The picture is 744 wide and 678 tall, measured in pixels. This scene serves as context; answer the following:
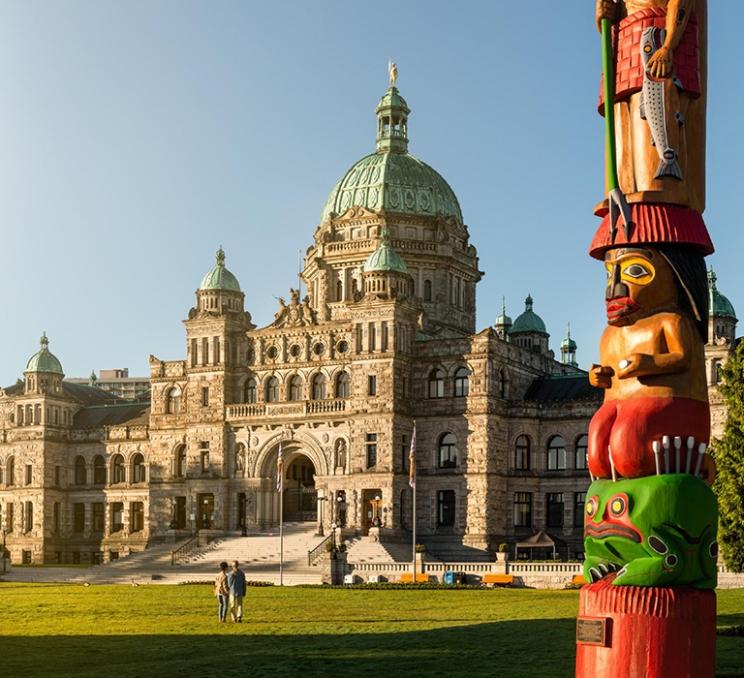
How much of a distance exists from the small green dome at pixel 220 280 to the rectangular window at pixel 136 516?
18.6 m

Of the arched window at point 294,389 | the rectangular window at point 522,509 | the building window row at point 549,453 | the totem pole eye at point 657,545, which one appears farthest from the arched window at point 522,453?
the totem pole eye at point 657,545

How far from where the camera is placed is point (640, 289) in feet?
71.4

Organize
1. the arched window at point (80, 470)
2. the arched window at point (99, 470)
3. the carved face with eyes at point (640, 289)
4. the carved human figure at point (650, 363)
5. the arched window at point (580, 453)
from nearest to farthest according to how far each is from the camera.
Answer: the carved human figure at point (650, 363) < the carved face with eyes at point (640, 289) < the arched window at point (580, 453) < the arched window at point (99, 470) < the arched window at point (80, 470)

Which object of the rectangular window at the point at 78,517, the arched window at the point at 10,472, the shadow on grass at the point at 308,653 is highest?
the arched window at the point at 10,472

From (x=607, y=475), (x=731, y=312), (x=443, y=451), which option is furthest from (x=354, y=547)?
(x=607, y=475)

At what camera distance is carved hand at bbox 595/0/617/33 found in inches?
913

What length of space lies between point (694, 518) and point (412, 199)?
77597 mm

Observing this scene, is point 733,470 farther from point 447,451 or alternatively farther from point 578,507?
point 447,451

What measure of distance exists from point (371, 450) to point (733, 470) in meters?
38.6

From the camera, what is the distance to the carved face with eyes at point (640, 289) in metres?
21.7

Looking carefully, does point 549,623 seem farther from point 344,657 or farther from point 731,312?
point 731,312

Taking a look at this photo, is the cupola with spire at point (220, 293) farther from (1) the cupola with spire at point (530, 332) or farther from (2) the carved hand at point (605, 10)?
(2) the carved hand at point (605, 10)

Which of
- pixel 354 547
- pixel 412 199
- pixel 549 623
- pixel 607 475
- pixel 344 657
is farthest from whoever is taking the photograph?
pixel 412 199

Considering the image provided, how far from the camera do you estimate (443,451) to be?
86.6m
